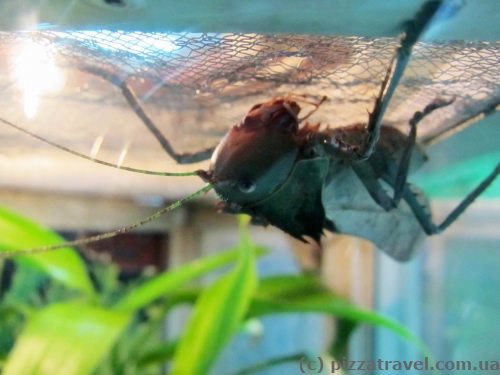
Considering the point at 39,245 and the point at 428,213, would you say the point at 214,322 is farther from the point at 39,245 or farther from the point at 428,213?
the point at 428,213

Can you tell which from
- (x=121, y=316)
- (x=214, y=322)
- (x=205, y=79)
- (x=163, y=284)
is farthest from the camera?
(x=163, y=284)

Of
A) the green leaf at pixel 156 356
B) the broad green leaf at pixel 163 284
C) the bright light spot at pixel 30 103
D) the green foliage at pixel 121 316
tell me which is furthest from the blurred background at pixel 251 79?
the green leaf at pixel 156 356

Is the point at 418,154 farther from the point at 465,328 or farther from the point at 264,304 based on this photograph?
the point at 264,304

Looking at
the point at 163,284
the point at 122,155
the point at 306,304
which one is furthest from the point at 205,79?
the point at 306,304

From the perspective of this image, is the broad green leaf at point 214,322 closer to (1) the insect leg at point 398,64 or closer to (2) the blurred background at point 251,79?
(2) the blurred background at point 251,79

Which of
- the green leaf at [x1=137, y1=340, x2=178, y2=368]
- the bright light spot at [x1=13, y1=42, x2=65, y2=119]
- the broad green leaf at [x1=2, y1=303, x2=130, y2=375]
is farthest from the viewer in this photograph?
the green leaf at [x1=137, y1=340, x2=178, y2=368]

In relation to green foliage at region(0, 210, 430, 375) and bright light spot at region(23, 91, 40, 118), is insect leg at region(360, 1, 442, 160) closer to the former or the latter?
bright light spot at region(23, 91, 40, 118)

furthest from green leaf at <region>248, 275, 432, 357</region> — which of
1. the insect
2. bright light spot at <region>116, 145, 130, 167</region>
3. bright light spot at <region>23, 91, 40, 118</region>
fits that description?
bright light spot at <region>23, 91, 40, 118</region>
